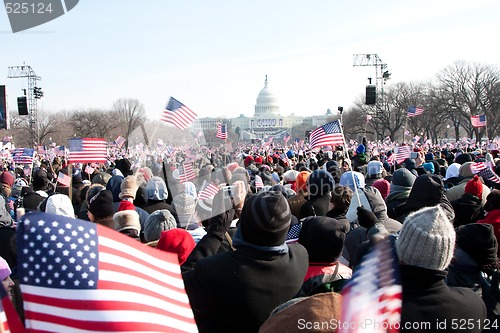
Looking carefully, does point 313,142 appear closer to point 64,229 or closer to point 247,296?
point 247,296

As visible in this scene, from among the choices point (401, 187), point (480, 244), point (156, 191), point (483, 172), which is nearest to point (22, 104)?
point (156, 191)

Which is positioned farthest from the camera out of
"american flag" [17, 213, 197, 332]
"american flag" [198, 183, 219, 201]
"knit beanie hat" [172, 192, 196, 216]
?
"american flag" [198, 183, 219, 201]

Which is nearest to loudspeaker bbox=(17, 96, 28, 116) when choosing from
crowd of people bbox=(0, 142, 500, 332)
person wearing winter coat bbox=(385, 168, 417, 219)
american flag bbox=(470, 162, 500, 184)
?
crowd of people bbox=(0, 142, 500, 332)

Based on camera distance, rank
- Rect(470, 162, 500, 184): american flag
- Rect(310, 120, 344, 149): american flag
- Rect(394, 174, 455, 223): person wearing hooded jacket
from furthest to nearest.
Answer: Rect(310, 120, 344, 149): american flag < Rect(470, 162, 500, 184): american flag < Rect(394, 174, 455, 223): person wearing hooded jacket

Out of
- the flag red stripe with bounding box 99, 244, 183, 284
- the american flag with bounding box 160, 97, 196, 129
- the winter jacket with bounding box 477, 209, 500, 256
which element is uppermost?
the american flag with bounding box 160, 97, 196, 129

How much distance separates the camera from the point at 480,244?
11.8 feet

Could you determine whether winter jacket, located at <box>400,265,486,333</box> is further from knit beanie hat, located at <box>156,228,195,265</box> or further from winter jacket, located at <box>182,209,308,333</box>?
knit beanie hat, located at <box>156,228,195,265</box>

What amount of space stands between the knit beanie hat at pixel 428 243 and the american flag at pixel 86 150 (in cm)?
1083

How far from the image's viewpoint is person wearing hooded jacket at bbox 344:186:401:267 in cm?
488

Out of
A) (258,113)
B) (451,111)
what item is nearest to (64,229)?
(451,111)

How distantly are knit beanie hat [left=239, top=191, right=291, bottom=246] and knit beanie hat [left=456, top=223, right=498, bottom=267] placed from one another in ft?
4.18

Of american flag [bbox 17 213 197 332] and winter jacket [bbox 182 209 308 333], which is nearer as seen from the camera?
american flag [bbox 17 213 197 332]

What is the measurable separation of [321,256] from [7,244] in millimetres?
3075

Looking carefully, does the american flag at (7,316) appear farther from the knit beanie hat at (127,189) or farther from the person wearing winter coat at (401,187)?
the person wearing winter coat at (401,187)
